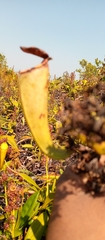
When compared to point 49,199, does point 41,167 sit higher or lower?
higher

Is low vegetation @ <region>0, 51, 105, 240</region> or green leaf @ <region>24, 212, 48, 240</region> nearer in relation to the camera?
low vegetation @ <region>0, 51, 105, 240</region>

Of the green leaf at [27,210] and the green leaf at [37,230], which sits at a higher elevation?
the green leaf at [27,210]

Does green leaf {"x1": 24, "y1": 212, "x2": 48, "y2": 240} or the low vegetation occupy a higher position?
the low vegetation

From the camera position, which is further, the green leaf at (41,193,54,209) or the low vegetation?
the green leaf at (41,193,54,209)

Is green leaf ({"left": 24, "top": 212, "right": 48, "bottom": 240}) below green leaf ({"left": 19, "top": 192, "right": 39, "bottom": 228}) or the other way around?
below

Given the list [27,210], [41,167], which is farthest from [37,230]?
[41,167]

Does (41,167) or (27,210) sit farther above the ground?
(41,167)

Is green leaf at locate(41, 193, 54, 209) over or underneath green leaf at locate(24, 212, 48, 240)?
over

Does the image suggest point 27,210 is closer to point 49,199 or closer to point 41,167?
point 49,199

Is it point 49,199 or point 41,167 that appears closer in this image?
point 49,199

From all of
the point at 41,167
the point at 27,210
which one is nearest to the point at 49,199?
the point at 27,210

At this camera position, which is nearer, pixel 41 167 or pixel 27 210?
pixel 27 210

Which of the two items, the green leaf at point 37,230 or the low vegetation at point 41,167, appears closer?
the low vegetation at point 41,167

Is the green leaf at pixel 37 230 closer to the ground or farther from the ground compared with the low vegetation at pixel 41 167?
closer to the ground
